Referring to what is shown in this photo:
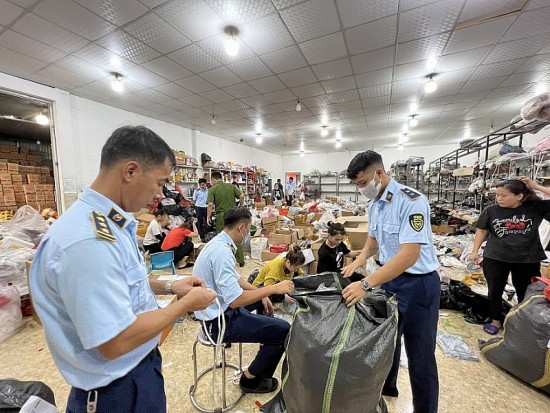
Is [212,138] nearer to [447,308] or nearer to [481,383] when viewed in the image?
[447,308]

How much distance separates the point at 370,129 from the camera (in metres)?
7.37

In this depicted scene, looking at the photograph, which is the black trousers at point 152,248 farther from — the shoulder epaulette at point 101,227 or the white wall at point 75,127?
the shoulder epaulette at point 101,227

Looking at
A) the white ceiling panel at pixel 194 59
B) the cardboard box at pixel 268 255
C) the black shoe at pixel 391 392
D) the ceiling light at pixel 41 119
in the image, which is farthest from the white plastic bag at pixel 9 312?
the ceiling light at pixel 41 119

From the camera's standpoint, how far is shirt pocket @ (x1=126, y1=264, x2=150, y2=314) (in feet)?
2.33

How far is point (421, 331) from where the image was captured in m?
1.27

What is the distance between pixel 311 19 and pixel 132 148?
2699 millimetres

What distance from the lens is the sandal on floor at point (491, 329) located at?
2.27m

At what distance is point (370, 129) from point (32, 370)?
8.21 meters

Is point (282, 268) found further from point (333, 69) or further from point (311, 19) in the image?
point (333, 69)

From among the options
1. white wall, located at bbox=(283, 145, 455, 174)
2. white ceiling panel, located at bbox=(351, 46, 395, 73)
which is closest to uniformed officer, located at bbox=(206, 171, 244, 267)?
white ceiling panel, located at bbox=(351, 46, 395, 73)

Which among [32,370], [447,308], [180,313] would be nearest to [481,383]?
[447,308]

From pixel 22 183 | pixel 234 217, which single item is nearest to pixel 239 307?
pixel 234 217

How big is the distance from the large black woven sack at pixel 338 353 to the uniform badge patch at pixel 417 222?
15.4 inches

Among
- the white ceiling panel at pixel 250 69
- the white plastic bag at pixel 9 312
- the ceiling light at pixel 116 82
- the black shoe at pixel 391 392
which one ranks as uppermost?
the white ceiling panel at pixel 250 69
